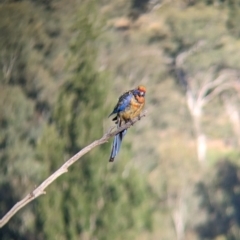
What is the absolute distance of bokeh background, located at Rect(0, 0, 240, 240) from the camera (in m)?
5.02

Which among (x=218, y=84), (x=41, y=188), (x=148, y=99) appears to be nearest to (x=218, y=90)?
(x=218, y=84)

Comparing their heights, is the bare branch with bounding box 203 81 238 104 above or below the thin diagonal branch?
below

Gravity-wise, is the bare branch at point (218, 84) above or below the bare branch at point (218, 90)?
above

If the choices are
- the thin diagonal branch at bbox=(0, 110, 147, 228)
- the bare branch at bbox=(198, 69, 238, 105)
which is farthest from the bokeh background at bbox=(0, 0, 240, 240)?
the thin diagonal branch at bbox=(0, 110, 147, 228)

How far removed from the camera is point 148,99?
5328mm

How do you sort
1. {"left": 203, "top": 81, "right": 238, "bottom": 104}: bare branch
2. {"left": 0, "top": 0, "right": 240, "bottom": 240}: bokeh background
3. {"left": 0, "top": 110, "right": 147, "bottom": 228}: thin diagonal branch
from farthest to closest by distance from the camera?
{"left": 203, "top": 81, "right": 238, "bottom": 104}: bare branch, {"left": 0, "top": 0, "right": 240, "bottom": 240}: bokeh background, {"left": 0, "top": 110, "right": 147, "bottom": 228}: thin diagonal branch

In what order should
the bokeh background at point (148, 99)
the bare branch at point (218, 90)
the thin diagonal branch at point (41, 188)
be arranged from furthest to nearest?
the bare branch at point (218, 90), the bokeh background at point (148, 99), the thin diagonal branch at point (41, 188)

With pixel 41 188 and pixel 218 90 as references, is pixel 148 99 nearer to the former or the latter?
pixel 218 90

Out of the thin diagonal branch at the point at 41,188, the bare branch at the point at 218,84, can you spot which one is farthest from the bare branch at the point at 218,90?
the thin diagonal branch at the point at 41,188

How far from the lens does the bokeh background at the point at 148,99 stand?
16.5ft

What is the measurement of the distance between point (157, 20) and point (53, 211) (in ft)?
5.80

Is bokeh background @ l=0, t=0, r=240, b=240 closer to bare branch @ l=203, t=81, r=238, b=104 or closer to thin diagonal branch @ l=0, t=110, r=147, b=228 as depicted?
bare branch @ l=203, t=81, r=238, b=104

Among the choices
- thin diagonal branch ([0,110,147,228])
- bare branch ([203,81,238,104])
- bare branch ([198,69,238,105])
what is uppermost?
thin diagonal branch ([0,110,147,228])

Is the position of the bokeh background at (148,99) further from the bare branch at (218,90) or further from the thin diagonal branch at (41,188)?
the thin diagonal branch at (41,188)
